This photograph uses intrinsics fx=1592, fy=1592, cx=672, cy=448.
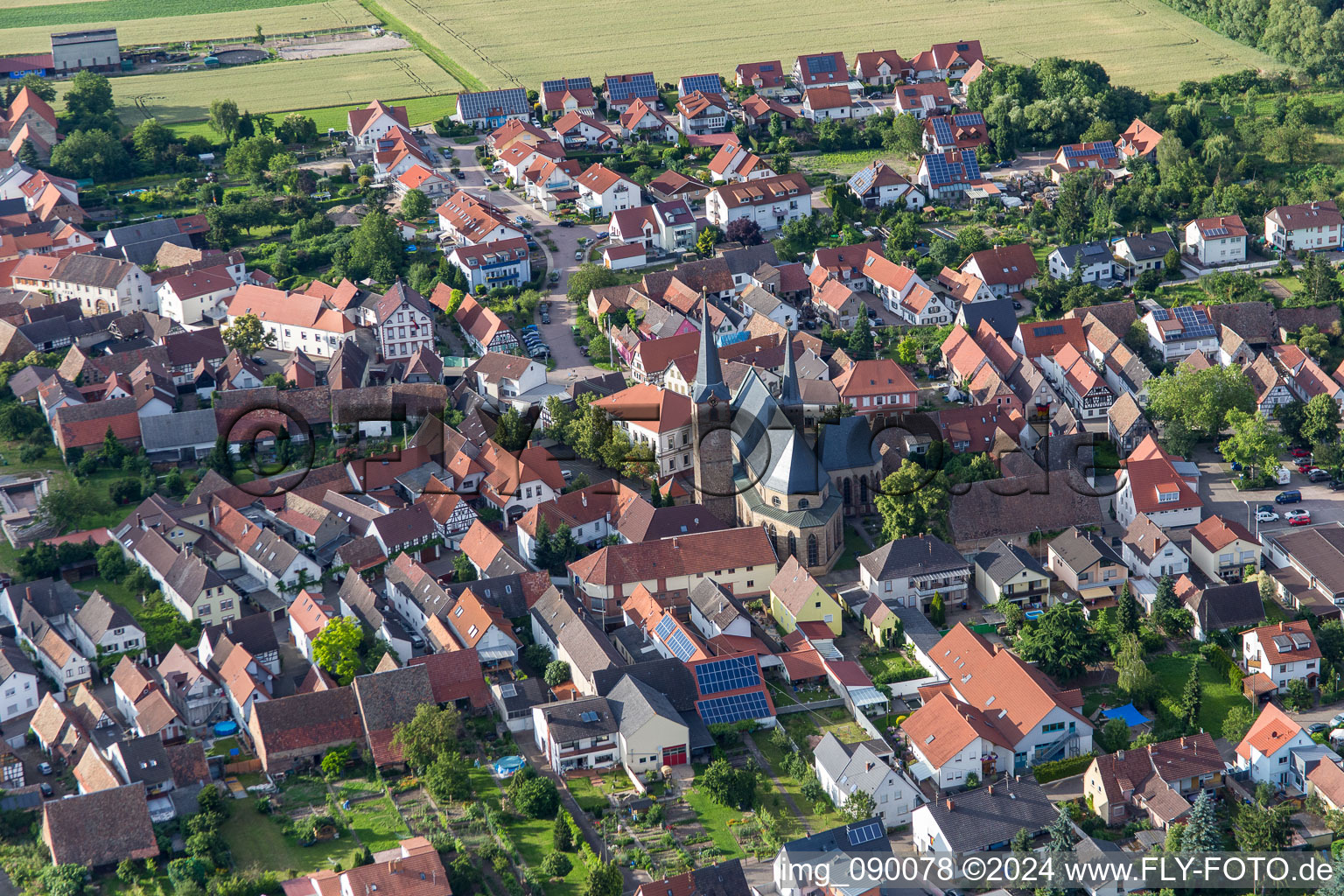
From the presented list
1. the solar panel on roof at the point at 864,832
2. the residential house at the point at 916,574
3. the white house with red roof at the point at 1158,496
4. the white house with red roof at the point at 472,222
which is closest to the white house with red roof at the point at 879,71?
the white house with red roof at the point at 472,222

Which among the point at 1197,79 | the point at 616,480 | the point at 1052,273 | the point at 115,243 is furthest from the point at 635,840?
the point at 1197,79

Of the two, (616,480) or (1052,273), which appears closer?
(616,480)

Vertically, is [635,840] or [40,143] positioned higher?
[40,143]

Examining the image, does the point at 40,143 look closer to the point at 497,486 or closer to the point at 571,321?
the point at 571,321

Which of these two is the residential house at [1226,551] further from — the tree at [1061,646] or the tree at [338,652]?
the tree at [338,652]

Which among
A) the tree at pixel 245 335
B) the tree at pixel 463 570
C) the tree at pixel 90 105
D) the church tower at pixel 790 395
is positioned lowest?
the tree at pixel 463 570

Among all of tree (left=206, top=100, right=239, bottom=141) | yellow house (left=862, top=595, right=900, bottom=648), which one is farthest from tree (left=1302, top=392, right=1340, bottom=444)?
tree (left=206, top=100, right=239, bottom=141)
